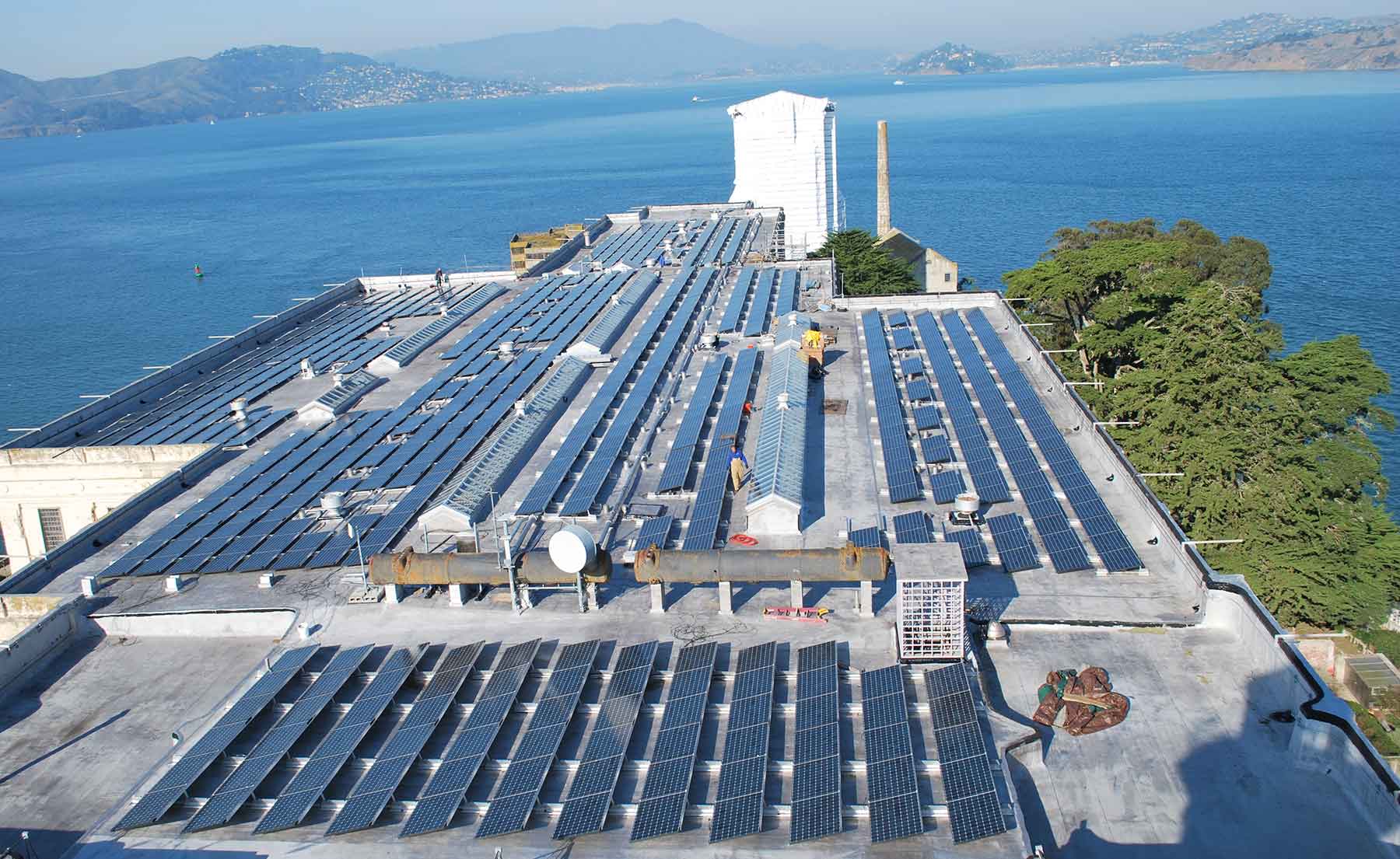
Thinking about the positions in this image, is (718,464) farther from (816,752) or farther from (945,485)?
(816,752)

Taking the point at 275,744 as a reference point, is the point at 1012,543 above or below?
above

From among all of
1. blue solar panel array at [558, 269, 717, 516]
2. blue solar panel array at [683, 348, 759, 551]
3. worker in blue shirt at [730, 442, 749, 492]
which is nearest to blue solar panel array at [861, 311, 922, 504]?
worker in blue shirt at [730, 442, 749, 492]

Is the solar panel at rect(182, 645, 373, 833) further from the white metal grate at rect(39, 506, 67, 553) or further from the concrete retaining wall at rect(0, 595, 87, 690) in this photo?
the white metal grate at rect(39, 506, 67, 553)

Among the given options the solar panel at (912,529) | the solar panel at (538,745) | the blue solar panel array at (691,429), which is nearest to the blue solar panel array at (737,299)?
the blue solar panel array at (691,429)

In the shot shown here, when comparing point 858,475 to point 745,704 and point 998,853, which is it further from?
point 998,853

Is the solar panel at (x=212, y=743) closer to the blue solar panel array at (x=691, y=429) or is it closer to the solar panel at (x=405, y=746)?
the solar panel at (x=405, y=746)

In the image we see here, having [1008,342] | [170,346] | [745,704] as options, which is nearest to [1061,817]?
[745,704]

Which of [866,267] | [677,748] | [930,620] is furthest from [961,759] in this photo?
[866,267]
